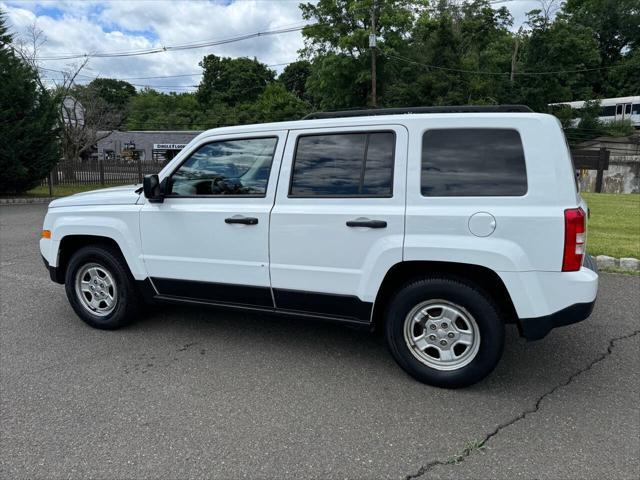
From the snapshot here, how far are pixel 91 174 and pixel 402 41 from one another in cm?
2587

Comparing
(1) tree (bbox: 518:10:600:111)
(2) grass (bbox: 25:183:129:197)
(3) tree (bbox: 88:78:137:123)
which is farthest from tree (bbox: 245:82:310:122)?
(3) tree (bbox: 88:78:137:123)

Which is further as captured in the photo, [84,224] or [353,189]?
[84,224]

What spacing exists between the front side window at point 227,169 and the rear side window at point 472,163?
4.07ft

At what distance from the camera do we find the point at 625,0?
2301 inches

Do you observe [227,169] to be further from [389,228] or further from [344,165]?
[389,228]

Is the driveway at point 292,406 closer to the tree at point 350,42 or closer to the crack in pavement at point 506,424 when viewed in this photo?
the crack in pavement at point 506,424

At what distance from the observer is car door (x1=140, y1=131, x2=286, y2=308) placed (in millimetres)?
3666

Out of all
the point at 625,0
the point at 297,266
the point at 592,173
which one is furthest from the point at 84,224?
the point at 625,0

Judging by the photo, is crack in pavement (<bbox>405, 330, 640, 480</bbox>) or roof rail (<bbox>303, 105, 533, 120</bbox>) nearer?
crack in pavement (<bbox>405, 330, 640, 480</bbox>)

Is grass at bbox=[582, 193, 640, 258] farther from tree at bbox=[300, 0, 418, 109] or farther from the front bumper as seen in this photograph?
tree at bbox=[300, 0, 418, 109]

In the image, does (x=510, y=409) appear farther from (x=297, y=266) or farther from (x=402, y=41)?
(x=402, y=41)

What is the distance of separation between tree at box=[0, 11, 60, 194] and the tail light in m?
18.3

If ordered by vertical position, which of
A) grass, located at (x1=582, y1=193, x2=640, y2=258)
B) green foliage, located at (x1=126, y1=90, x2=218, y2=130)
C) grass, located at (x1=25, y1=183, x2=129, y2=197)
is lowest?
grass, located at (x1=582, y1=193, x2=640, y2=258)

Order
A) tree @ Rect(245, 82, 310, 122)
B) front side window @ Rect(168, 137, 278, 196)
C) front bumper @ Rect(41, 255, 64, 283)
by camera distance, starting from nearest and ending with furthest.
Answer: front side window @ Rect(168, 137, 278, 196), front bumper @ Rect(41, 255, 64, 283), tree @ Rect(245, 82, 310, 122)
